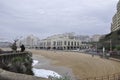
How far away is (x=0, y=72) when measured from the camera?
20.8 feet

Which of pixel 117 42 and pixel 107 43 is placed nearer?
pixel 117 42

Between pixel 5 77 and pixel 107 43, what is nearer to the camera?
pixel 5 77

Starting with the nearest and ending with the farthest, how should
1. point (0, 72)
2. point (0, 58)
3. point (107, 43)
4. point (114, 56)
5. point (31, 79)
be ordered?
point (31, 79) < point (0, 72) < point (0, 58) < point (114, 56) < point (107, 43)

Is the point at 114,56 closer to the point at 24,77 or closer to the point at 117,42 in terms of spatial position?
the point at 117,42

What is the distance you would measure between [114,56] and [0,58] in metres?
56.8

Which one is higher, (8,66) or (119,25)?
(119,25)

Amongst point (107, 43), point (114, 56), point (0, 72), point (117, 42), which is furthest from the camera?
point (107, 43)

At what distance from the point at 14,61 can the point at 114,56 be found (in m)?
54.4

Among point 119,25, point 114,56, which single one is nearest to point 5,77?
point 114,56

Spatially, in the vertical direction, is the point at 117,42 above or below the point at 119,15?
below

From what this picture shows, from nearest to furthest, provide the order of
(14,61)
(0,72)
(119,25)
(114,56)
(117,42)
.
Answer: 1. (0,72)
2. (14,61)
3. (114,56)
4. (117,42)
5. (119,25)

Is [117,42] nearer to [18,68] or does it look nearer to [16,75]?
[18,68]

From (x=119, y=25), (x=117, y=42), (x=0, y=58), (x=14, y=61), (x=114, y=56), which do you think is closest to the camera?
(x=0, y=58)

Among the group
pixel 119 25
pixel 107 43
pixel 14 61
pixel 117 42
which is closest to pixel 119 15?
pixel 119 25
